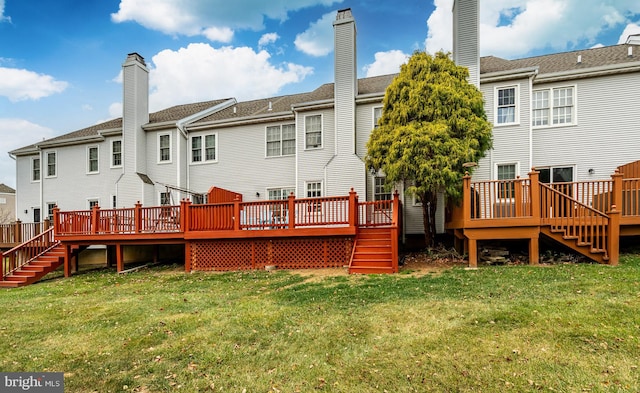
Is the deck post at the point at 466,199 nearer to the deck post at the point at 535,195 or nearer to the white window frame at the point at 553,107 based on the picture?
the deck post at the point at 535,195

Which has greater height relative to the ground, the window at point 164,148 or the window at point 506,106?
the window at point 506,106

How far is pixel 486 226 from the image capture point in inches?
349

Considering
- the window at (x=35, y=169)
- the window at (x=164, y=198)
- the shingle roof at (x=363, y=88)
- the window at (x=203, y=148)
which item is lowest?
the window at (x=164, y=198)

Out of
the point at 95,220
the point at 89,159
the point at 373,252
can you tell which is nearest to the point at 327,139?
the point at 373,252

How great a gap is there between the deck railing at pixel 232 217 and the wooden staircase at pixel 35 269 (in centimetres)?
109

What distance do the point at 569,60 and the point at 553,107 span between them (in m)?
2.98

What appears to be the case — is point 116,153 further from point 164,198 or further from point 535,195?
point 535,195

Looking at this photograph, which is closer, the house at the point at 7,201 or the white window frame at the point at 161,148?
the white window frame at the point at 161,148

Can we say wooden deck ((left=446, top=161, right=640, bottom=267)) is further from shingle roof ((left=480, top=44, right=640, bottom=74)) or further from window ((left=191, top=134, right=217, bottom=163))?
window ((left=191, top=134, right=217, bottom=163))

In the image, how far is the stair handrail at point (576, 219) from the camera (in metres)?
8.31

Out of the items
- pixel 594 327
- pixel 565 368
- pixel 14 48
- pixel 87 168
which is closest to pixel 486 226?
pixel 594 327

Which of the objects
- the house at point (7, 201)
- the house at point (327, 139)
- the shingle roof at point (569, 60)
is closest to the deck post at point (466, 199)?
the house at point (327, 139)

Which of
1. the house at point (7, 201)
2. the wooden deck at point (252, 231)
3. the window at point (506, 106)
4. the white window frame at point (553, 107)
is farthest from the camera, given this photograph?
the house at point (7, 201)

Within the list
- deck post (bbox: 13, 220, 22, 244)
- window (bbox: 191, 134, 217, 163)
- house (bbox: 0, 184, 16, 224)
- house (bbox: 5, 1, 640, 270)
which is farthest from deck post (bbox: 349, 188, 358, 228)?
house (bbox: 0, 184, 16, 224)
